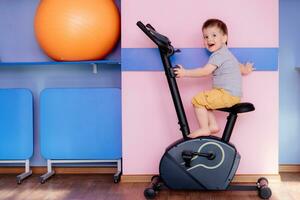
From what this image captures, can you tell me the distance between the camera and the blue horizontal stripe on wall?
319 cm

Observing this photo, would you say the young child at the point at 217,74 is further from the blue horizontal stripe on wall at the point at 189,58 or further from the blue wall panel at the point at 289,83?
the blue wall panel at the point at 289,83

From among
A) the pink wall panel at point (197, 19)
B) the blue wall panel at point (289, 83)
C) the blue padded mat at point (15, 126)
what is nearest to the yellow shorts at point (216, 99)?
the pink wall panel at point (197, 19)

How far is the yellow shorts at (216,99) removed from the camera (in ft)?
9.47

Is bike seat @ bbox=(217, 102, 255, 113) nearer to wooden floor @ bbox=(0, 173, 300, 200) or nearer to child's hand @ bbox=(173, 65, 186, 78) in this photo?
child's hand @ bbox=(173, 65, 186, 78)

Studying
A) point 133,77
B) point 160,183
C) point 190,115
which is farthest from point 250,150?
point 133,77

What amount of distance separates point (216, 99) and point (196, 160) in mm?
415

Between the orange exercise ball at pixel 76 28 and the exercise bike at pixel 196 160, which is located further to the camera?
the orange exercise ball at pixel 76 28

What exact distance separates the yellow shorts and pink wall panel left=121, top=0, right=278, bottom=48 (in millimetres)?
475

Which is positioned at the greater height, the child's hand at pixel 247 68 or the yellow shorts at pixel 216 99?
the child's hand at pixel 247 68

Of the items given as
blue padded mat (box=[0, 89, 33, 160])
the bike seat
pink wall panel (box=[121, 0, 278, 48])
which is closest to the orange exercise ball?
pink wall panel (box=[121, 0, 278, 48])

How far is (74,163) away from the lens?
362 centimetres

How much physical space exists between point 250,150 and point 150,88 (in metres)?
0.86

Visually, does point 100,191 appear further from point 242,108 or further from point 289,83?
point 289,83

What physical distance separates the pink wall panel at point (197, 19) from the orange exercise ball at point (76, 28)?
5.2 inches
